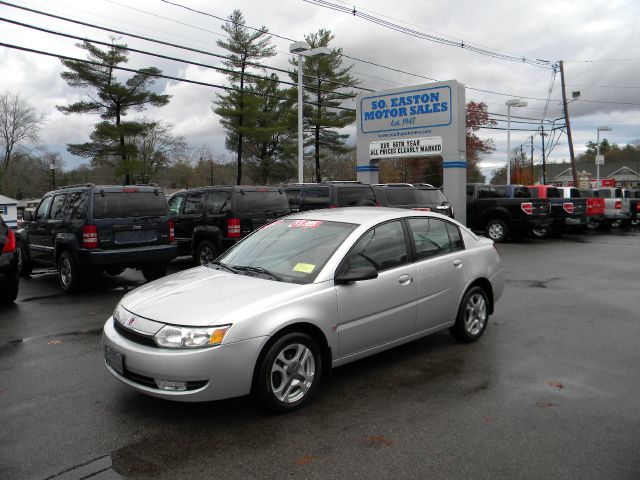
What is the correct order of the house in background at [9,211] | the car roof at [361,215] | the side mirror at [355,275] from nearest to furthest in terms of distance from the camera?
the side mirror at [355,275]
the car roof at [361,215]
the house in background at [9,211]

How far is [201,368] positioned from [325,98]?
3790 centimetres

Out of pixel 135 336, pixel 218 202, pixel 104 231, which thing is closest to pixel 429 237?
pixel 135 336

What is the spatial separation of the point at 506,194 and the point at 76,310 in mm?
15298

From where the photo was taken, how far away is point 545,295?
8.47 meters

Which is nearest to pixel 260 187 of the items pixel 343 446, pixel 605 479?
pixel 343 446

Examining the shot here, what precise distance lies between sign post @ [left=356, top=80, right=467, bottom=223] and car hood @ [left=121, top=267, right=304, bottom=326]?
14.7 meters

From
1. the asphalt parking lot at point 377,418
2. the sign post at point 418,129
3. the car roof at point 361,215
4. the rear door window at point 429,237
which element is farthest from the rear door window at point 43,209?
the sign post at point 418,129

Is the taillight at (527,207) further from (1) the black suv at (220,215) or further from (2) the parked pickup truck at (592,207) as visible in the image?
(1) the black suv at (220,215)

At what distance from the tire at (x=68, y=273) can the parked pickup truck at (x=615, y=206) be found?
69.6ft

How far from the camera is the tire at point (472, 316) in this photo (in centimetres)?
554

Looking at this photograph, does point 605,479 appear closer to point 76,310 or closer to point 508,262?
point 76,310

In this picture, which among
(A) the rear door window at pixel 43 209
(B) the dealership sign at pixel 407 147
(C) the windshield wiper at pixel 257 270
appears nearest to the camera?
(C) the windshield wiper at pixel 257 270

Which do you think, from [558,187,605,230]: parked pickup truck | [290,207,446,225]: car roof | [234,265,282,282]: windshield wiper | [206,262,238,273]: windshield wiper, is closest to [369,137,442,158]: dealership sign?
[558,187,605,230]: parked pickup truck

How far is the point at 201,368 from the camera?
3553 mm
